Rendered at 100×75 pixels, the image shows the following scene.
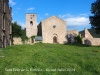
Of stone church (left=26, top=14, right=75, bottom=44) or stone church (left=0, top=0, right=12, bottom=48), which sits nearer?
stone church (left=0, top=0, right=12, bottom=48)

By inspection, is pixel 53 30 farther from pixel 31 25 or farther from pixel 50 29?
pixel 31 25

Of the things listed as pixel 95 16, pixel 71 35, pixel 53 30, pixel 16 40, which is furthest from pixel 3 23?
pixel 71 35

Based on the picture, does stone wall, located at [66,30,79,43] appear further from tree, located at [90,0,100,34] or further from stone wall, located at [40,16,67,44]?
tree, located at [90,0,100,34]

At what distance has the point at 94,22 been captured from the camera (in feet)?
88.1

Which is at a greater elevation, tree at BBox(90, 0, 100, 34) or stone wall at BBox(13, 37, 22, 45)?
tree at BBox(90, 0, 100, 34)

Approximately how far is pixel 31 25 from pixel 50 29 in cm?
532

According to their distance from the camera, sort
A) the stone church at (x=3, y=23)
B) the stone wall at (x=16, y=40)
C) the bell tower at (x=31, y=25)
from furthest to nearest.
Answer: the bell tower at (x=31, y=25), the stone wall at (x=16, y=40), the stone church at (x=3, y=23)

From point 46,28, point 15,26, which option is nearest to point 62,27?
point 46,28

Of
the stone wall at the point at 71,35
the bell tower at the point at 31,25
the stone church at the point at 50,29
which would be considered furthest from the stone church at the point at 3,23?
the stone wall at the point at 71,35

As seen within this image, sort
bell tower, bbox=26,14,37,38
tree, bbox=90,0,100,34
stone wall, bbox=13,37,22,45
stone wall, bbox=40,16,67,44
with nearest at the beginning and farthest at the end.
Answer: tree, bbox=90,0,100,34
stone wall, bbox=13,37,22,45
stone wall, bbox=40,16,67,44
bell tower, bbox=26,14,37,38

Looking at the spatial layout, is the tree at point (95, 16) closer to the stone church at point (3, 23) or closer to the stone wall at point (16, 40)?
the stone church at point (3, 23)

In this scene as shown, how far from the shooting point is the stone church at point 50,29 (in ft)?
136

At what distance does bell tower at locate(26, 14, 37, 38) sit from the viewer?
42.5 m

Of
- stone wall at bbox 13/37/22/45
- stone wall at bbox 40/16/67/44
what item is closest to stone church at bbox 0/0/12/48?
stone wall at bbox 13/37/22/45
